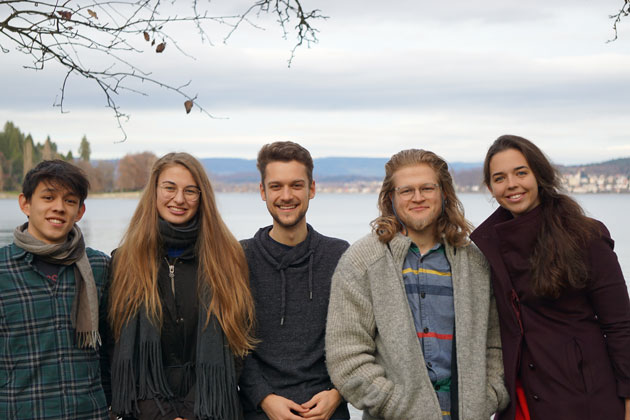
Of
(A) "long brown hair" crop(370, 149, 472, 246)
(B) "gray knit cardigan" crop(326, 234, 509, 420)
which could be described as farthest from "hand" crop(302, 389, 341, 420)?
(A) "long brown hair" crop(370, 149, 472, 246)

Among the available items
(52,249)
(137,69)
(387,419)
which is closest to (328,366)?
(387,419)

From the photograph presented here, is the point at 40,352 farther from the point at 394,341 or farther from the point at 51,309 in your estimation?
the point at 394,341

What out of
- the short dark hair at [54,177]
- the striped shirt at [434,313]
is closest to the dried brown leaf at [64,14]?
the short dark hair at [54,177]

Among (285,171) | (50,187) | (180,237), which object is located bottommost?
(180,237)

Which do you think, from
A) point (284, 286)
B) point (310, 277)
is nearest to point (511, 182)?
point (310, 277)

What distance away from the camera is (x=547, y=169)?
3.60 meters

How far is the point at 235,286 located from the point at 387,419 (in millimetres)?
1076

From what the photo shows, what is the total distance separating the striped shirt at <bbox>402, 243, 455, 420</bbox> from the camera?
344 centimetres

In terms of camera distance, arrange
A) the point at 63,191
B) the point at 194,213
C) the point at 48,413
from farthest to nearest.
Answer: the point at 194,213
the point at 63,191
the point at 48,413

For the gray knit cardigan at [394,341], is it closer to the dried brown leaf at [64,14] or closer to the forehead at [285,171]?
the forehead at [285,171]

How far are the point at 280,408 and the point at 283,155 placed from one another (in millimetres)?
1391

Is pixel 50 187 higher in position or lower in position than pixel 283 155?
lower

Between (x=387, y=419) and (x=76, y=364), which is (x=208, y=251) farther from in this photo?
(x=387, y=419)

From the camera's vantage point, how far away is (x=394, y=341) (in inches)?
134
